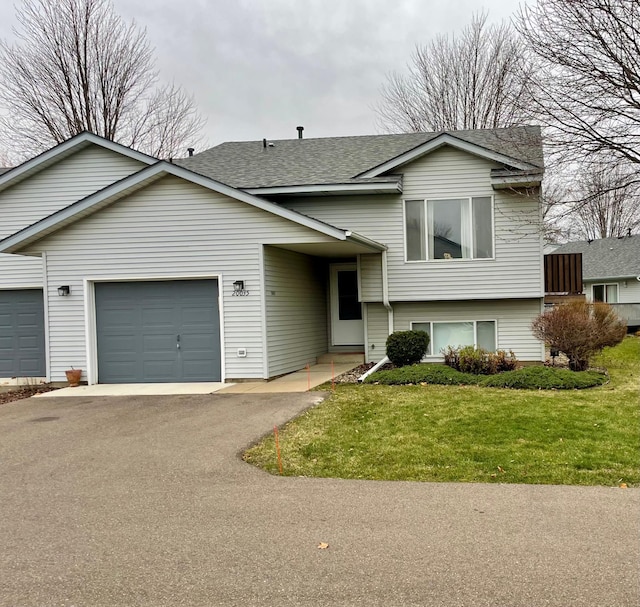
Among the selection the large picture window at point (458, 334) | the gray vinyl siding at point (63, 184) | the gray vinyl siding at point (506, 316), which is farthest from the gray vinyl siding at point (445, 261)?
the gray vinyl siding at point (63, 184)

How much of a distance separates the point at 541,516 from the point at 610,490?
3.45ft

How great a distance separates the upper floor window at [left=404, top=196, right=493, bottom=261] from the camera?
46.5ft

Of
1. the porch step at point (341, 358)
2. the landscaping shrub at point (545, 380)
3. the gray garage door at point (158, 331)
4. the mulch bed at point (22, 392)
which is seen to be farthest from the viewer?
the porch step at point (341, 358)

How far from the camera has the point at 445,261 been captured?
1433 centimetres

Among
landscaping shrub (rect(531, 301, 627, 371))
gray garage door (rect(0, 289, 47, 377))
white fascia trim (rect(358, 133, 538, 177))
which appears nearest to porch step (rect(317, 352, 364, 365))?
landscaping shrub (rect(531, 301, 627, 371))

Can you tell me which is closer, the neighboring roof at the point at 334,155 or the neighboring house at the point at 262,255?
the neighboring house at the point at 262,255

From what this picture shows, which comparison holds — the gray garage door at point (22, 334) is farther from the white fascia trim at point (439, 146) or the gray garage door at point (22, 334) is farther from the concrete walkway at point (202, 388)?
the white fascia trim at point (439, 146)

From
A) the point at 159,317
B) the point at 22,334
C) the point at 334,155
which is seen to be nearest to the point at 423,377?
the point at 159,317

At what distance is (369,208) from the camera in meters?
14.6

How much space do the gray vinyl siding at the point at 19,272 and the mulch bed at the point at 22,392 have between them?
300 centimetres

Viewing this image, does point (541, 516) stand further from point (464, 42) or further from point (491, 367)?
point (464, 42)

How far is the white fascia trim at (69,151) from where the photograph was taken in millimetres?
14430

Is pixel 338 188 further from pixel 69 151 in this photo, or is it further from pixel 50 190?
pixel 50 190

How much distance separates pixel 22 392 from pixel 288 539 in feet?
33.5
